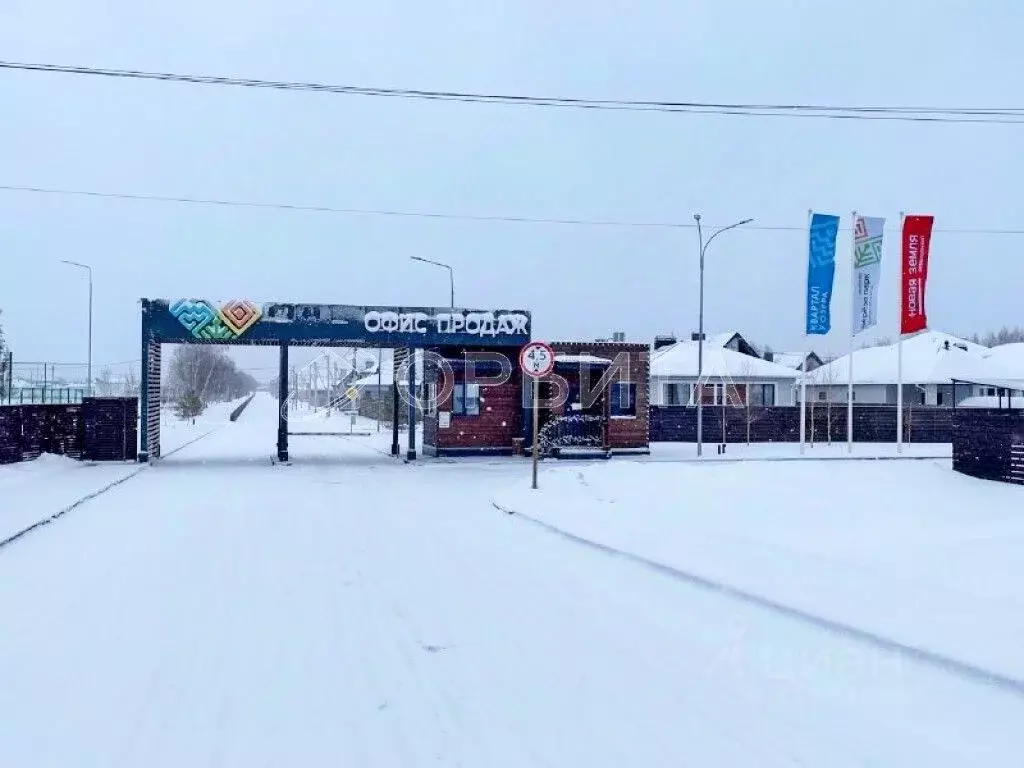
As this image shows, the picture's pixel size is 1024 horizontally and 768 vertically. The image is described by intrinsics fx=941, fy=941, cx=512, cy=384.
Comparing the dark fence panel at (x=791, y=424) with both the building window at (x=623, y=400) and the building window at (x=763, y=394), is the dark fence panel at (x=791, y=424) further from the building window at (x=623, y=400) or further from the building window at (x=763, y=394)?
the building window at (x=763, y=394)

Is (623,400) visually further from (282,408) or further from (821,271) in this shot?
(282,408)

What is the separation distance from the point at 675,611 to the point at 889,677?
244cm

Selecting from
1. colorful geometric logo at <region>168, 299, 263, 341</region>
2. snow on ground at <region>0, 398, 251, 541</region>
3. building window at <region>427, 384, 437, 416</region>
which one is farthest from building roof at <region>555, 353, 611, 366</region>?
snow on ground at <region>0, 398, 251, 541</region>

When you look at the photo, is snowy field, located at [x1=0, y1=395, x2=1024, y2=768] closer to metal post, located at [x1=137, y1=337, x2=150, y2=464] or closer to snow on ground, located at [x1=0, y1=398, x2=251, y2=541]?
snow on ground, located at [x1=0, y1=398, x2=251, y2=541]

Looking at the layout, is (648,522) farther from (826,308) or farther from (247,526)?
(826,308)

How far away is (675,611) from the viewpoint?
8.90 meters

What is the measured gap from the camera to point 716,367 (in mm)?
55312

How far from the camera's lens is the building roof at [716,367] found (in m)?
55.1

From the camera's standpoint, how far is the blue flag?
104 ft

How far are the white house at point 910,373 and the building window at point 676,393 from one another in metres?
8.88

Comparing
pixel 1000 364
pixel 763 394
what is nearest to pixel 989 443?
pixel 763 394

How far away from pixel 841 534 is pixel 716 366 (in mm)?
40531

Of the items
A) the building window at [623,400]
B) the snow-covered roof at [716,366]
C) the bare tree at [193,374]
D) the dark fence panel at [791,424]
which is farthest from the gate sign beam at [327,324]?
the bare tree at [193,374]

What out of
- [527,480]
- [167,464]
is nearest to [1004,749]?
[527,480]
